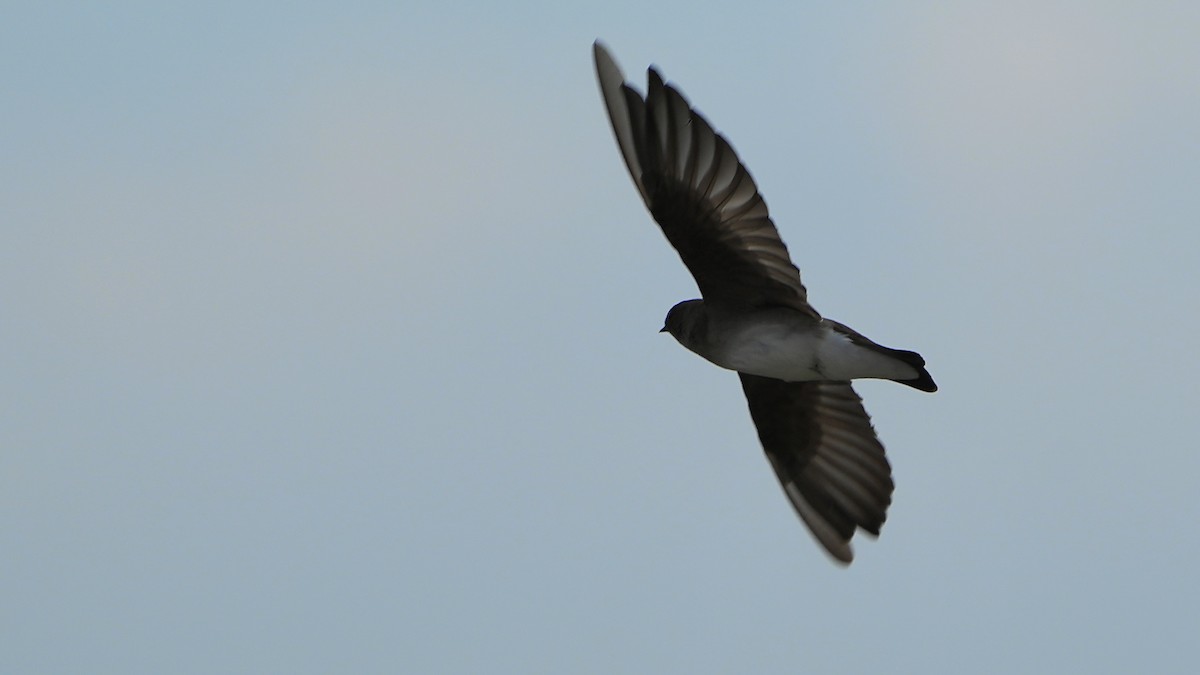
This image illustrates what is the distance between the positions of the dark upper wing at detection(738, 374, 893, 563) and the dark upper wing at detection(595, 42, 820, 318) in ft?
4.46

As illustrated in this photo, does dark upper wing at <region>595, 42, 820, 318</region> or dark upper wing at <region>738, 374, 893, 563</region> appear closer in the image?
dark upper wing at <region>595, 42, 820, 318</region>

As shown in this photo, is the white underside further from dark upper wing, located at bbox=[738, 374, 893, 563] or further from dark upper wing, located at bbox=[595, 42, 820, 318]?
dark upper wing, located at bbox=[738, 374, 893, 563]

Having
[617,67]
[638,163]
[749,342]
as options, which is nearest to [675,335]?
[749,342]

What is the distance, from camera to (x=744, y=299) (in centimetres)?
920

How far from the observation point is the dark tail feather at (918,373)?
8.78m

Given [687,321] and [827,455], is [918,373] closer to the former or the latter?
[687,321]

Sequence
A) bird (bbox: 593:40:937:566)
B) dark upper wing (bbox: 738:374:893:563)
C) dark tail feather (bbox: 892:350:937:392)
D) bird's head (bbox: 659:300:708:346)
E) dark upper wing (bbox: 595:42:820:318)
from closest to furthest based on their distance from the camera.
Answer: dark upper wing (bbox: 595:42:820:318)
bird (bbox: 593:40:937:566)
dark tail feather (bbox: 892:350:937:392)
bird's head (bbox: 659:300:708:346)
dark upper wing (bbox: 738:374:893:563)

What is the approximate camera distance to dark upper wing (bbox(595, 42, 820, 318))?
8.28 metres

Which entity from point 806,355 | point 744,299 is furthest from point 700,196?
point 806,355

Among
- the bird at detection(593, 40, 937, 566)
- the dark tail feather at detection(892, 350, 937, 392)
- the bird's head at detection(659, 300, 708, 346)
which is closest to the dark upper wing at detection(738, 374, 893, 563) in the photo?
the bird at detection(593, 40, 937, 566)

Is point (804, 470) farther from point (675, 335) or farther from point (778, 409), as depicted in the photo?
point (675, 335)

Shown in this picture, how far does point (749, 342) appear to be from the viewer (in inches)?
357

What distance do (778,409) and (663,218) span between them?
6.90 feet

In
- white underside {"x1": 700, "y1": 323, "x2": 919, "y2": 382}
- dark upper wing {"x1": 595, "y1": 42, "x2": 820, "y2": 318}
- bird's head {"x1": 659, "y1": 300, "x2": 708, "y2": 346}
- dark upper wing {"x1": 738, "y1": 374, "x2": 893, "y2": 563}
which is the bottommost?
dark upper wing {"x1": 738, "y1": 374, "x2": 893, "y2": 563}
